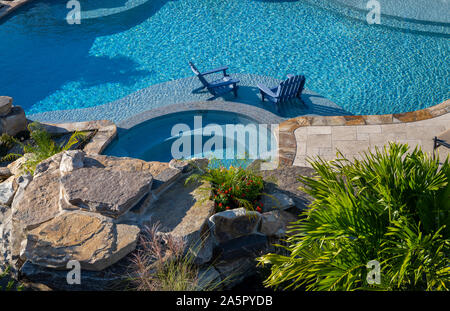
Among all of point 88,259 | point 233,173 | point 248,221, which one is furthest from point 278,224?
point 88,259

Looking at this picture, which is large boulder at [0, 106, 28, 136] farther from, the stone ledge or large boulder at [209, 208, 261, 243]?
large boulder at [209, 208, 261, 243]

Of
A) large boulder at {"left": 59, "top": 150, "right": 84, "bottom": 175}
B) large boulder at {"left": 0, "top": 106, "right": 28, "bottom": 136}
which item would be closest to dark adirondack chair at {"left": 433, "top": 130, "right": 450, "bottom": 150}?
large boulder at {"left": 59, "top": 150, "right": 84, "bottom": 175}

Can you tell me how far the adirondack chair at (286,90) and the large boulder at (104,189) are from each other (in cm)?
427

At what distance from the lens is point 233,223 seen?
6.00 m

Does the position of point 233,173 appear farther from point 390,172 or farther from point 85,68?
point 85,68

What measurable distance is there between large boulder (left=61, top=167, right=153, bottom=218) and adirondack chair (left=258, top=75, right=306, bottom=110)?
14.0ft

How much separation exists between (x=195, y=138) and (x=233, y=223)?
→ 13.0 feet

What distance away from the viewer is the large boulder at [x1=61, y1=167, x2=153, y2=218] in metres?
5.92

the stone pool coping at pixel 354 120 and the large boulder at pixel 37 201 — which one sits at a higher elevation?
the stone pool coping at pixel 354 120

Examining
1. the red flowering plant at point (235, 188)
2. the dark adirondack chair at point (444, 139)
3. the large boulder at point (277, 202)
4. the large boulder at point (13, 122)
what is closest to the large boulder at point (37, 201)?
the red flowering plant at point (235, 188)

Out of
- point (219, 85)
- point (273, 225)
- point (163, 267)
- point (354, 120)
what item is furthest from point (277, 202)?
point (219, 85)

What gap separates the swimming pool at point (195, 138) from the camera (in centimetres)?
923

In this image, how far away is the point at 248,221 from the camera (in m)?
6.04

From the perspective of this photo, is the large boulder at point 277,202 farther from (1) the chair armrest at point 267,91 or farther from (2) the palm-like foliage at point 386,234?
(1) the chair armrest at point 267,91
